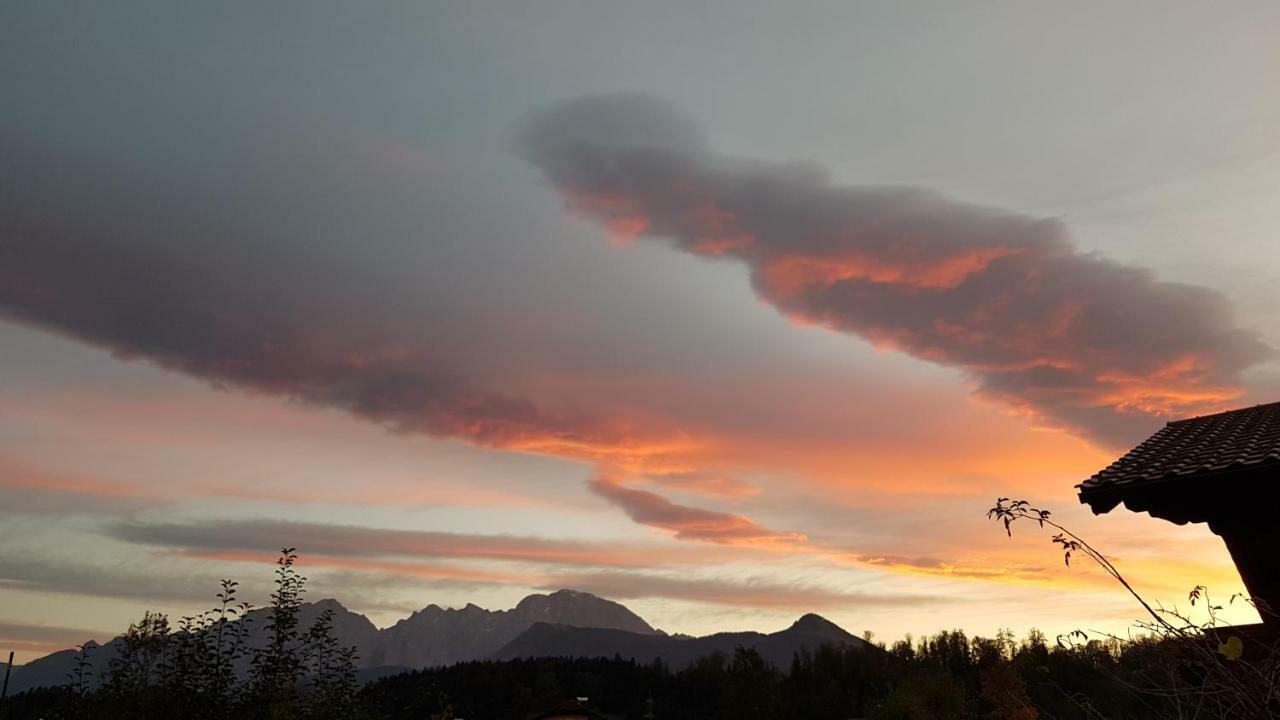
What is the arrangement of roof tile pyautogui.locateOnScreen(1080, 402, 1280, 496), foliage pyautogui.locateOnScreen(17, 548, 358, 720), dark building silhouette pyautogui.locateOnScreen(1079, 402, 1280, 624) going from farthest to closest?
foliage pyautogui.locateOnScreen(17, 548, 358, 720)
roof tile pyautogui.locateOnScreen(1080, 402, 1280, 496)
dark building silhouette pyautogui.locateOnScreen(1079, 402, 1280, 624)

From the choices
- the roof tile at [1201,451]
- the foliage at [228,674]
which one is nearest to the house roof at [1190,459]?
the roof tile at [1201,451]

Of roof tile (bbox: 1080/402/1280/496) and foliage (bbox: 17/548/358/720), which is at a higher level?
roof tile (bbox: 1080/402/1280/496)

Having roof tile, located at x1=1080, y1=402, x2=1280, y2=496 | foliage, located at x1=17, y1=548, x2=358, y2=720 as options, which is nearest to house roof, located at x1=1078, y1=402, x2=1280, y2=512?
roof tile, located at x1=1080, y1=402, x2=1280, y2=496

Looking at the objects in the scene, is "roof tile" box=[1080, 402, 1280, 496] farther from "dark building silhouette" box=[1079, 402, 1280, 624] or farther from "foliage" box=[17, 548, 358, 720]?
"foliage" box=[17, 548, 358, 720]

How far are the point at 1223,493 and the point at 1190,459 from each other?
2.10ft

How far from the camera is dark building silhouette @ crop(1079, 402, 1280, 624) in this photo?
28.2 feet

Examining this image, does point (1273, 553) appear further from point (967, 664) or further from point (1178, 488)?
point (967, 664)

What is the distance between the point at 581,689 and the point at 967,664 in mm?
73563

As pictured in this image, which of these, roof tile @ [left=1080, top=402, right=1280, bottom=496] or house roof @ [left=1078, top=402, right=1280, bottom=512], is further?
roof tile @ [left=1080, top=402, right=1280, bottom=496]

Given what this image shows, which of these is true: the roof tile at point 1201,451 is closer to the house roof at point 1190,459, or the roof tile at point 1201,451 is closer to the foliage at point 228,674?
the house roof at point 1190,459

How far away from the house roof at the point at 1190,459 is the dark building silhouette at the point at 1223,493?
0.03 feet

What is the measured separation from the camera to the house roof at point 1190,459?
28.5 ft

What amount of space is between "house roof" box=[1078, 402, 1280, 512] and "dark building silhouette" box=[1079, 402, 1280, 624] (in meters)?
0.01

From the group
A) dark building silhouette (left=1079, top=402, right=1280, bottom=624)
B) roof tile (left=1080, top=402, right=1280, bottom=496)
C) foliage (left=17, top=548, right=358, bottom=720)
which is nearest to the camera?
dark building silhouette (left=1079, top=402, right=1280, bottom=624)
